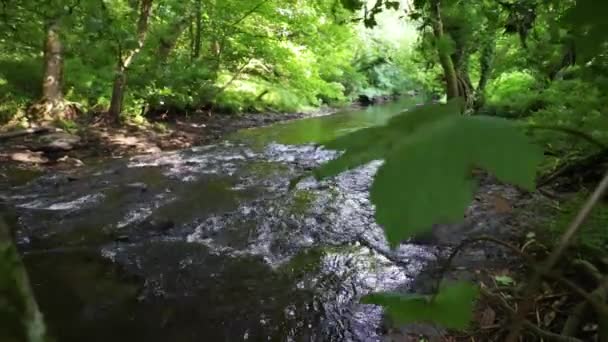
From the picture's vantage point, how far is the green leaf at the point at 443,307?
0.62 m

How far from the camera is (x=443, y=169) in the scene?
0.41 metres

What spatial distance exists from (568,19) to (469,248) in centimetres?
305

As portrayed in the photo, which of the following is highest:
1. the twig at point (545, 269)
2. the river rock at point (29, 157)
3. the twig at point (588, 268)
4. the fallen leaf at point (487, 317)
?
the twig at point (545, 269)

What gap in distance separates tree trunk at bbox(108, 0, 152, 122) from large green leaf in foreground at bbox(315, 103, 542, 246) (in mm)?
9287

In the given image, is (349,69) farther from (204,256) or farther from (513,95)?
(204,256)

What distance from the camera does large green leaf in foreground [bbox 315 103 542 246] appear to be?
0.39m

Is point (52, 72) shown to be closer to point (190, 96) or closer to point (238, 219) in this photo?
point (190, 96)

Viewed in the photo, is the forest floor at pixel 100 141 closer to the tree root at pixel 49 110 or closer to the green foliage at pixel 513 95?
the tree root at pixel 49 110

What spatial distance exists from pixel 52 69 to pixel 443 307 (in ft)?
30.8

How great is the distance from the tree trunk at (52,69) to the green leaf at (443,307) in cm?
924

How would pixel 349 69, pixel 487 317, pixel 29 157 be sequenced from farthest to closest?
pixel 349 69
pixel 29 157
pixel 487 317

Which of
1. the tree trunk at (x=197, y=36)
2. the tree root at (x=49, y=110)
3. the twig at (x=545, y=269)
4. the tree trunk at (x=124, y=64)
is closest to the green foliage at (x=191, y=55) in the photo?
the tree trunk at (x=197, y=36)

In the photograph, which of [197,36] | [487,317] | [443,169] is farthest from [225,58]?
[443,169]

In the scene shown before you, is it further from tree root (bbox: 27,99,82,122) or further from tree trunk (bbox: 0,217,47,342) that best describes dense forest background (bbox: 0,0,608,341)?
tree trunk (bbox: 0,217,47,342)
